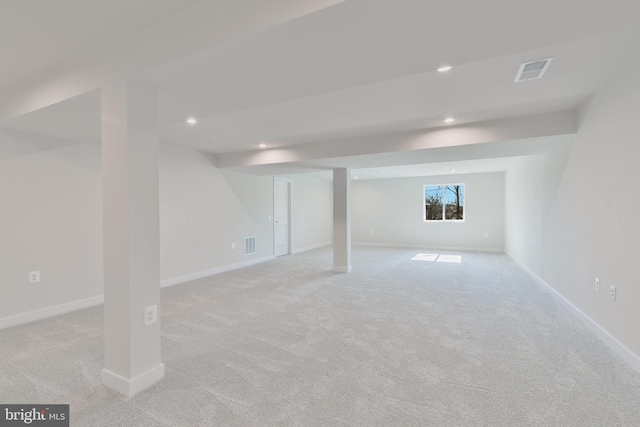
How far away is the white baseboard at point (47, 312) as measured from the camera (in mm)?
3174

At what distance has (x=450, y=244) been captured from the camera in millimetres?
8984

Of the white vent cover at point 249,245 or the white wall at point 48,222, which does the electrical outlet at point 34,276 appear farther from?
the white vent cover at point 249,245

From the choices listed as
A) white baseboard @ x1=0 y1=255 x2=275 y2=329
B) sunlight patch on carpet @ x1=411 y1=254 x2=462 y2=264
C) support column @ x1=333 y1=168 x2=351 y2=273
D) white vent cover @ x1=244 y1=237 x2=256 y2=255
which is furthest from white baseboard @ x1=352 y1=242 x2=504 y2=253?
white baseboard @ x1=0 y1=255 x2=275 y2=329

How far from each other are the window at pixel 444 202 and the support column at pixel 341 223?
452 cm

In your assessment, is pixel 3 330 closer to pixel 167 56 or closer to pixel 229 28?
pixel 167 56

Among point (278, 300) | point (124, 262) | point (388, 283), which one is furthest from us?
point (388, 283)

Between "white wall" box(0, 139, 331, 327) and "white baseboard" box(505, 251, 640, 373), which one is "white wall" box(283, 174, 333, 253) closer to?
"white wall" box(0, 139, 331, 327)

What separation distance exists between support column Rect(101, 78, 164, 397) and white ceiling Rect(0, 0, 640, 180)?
29 cm

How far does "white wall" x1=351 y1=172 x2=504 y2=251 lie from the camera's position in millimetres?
8477

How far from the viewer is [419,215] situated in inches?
372

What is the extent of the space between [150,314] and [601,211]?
4019mm

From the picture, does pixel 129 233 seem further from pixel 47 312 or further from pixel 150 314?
pixel 47 312

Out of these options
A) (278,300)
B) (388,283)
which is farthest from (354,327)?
(388,283)

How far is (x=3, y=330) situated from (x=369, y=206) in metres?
8.91
